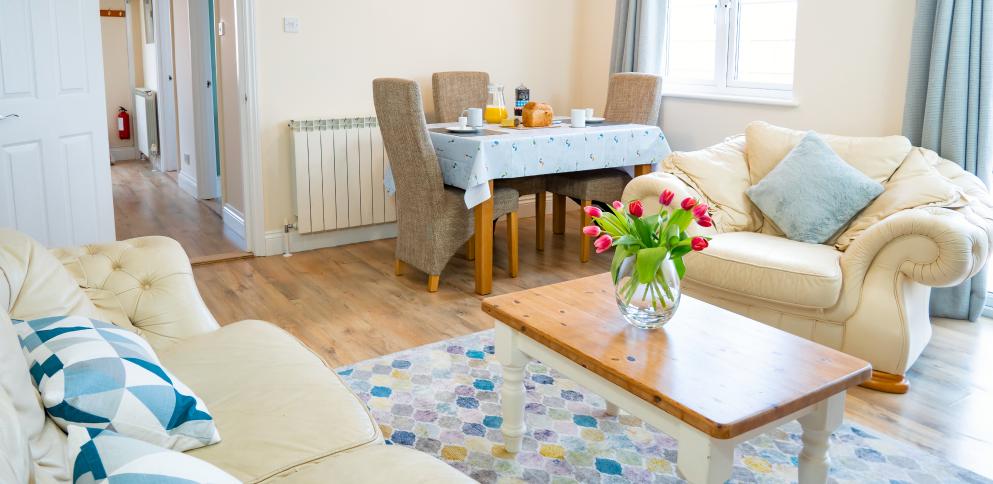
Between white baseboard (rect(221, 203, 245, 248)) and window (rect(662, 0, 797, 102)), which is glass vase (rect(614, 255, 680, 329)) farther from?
white baseboard (rect(221, 203, 245, 248))

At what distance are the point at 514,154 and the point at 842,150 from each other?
4.89 ft

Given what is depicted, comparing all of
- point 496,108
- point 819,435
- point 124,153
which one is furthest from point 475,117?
point 124,153

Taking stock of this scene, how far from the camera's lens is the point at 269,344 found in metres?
2.12

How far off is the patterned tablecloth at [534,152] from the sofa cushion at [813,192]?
100cm

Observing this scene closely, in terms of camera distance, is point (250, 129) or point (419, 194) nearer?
point (419, 194)

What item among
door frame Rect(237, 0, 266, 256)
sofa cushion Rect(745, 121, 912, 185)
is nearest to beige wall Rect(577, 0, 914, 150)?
sofa cushion Rect(745, 121, 912, 185)

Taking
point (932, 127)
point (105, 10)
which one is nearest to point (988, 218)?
point (932, 127)

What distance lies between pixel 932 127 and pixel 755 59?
49.2 inches

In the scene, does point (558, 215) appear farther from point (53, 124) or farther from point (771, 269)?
point (53, 124)

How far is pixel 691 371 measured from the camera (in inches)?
79.7

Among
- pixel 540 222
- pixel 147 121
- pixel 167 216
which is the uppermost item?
pixel 147 121

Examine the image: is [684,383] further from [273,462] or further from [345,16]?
[345,16]

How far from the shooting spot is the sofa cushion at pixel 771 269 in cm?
307

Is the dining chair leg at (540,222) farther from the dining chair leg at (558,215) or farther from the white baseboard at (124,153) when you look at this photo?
the white baseboard at (124,153)
